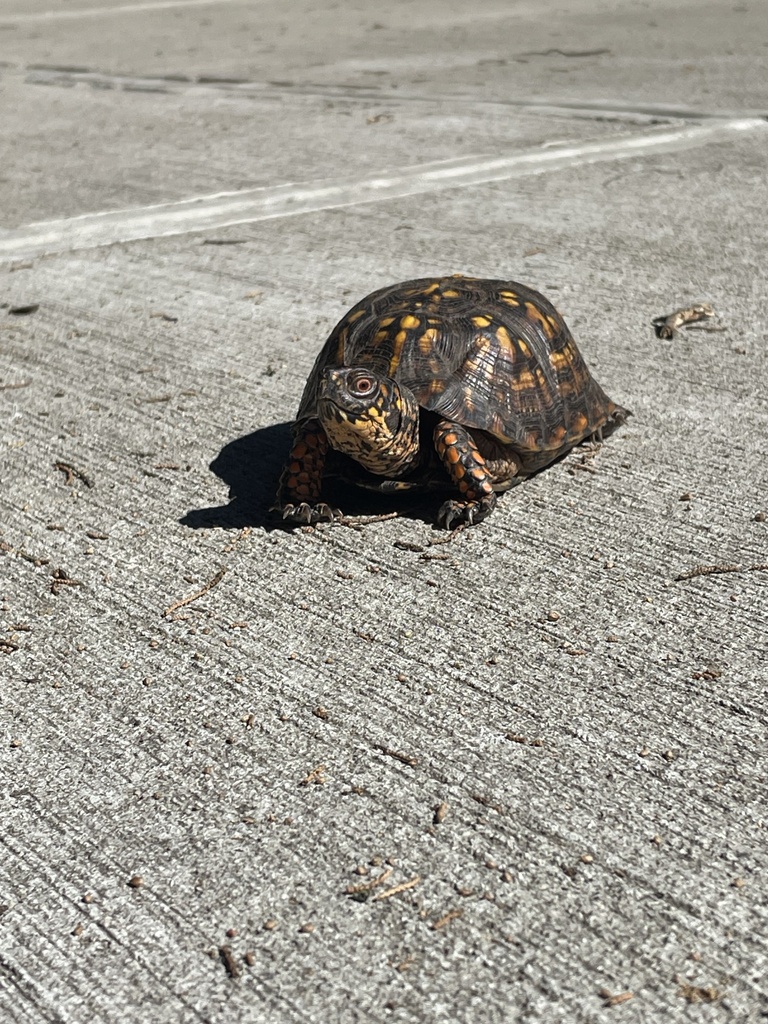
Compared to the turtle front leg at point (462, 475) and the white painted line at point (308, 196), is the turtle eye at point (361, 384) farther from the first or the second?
the white painted line at point (308, 196)

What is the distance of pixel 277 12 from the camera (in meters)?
18.8

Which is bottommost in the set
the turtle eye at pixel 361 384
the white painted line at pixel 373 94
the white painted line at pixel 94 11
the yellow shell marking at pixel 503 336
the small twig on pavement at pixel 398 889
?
the small twig on pavement at pixel 398 889

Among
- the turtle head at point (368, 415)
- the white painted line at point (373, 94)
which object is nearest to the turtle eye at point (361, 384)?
the turtle head at point (368, 415)

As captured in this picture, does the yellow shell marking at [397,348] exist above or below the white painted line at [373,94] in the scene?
below

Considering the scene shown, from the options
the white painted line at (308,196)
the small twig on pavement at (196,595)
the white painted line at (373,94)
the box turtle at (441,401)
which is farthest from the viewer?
the white painted line at (373,94)

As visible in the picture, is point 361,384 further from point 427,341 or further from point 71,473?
point 71,473

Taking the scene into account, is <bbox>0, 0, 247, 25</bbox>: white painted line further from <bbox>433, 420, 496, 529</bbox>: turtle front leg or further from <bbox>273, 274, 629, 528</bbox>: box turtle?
<bbox>433, 420, 496, 529</bbox>: turtle front leg

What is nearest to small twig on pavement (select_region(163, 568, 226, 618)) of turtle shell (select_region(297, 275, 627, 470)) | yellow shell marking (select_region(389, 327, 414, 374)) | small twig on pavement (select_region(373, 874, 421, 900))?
turtle shell (select_region(297, 275, 627, 470))

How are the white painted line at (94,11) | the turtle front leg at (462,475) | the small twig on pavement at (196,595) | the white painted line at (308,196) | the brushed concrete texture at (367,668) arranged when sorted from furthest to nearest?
the white painted line at (94,11), the white painted line at (308,196), the turtle front leg at (462,475), the small twig on pavement at (196,595), the brushed concrete texture at (367,668)

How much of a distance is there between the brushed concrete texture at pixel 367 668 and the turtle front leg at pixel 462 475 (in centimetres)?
8

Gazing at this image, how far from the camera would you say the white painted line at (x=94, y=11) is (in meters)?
18.7

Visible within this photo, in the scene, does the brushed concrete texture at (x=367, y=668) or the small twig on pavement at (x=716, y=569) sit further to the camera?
the small twig on pavement at (x=716, y=569)

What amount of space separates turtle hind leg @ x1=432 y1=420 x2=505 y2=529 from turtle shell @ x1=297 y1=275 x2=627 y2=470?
6 centimetres

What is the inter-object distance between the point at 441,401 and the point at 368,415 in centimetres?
34
